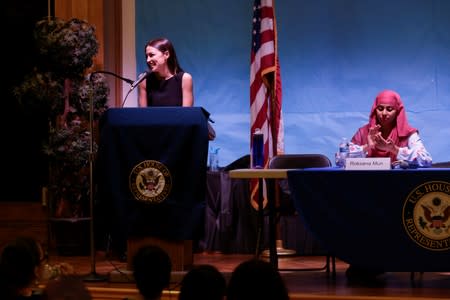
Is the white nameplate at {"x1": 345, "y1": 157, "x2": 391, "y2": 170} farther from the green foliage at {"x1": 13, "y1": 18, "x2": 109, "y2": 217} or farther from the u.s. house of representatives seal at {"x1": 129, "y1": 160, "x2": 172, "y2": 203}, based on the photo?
the green foliage at {"x1": 13, "y1": 18, "x2": 109, "y2": 217}

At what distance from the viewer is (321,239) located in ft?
16.1

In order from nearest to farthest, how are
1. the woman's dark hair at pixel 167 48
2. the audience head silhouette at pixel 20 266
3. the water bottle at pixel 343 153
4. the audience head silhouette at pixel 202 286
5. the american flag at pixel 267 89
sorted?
the audience head silhouette at pixel 202 286, the audience head silhouette at pixel 20 266, the water bottle at pixel 343 153, the woman's dark hair at pixel 167 48, the american flag at pixel 267 89

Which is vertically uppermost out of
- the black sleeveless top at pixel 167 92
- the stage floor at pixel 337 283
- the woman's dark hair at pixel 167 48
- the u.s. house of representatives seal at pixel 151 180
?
the woman's dark hair at pixel 167 48

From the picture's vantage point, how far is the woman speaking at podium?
217 inches

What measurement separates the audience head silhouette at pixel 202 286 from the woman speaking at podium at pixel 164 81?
9.96 ft

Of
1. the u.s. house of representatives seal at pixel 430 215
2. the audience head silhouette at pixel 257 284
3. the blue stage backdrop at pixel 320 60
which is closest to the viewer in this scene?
the audience head silhouette at pixel 257 284

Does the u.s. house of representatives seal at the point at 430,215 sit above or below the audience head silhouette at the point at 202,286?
above

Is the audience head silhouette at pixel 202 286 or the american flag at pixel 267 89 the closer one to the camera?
the audience head silhouette at pixel 202 286

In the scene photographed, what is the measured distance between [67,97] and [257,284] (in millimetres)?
4430

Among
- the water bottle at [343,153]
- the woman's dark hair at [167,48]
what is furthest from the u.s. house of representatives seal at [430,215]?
the woman's dark hair at [167,48]

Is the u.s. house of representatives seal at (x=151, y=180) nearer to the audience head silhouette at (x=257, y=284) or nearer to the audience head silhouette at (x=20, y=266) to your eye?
the audience head silhouette at (x=20, y=266)

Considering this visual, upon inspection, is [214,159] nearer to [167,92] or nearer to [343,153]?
[167,92]

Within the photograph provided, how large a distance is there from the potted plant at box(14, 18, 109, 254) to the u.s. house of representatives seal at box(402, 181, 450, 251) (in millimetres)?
2597

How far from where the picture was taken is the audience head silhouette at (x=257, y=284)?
2.38 m
